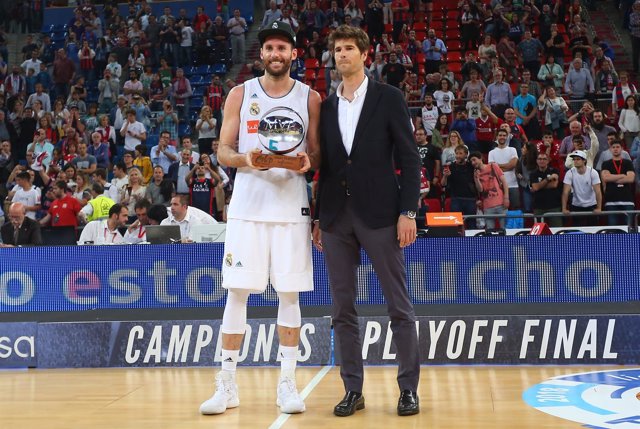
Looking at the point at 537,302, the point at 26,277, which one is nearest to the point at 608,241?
the point at 537,302

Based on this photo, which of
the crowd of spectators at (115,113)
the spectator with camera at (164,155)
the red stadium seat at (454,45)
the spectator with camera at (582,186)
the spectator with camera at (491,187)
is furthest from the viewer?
the red stadium seat at (454,45)

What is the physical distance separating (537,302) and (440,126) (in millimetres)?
7568

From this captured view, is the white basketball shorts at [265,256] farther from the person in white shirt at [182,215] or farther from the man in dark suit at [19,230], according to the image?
the man in dark suit at [19,230]

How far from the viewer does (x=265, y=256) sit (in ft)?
18.1

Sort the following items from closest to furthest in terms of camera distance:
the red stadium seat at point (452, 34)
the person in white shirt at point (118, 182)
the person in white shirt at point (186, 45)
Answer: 1. the person in white shirt at point (118, 182)
2. the red stadium seat at point (452, 34)
3. the person in white shirt at point (186, 45)

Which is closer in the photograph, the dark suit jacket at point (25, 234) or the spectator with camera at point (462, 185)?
the dark suit jacket at point (25, 234)

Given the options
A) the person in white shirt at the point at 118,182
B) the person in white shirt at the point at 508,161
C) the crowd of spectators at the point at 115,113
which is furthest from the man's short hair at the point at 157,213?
the person in white shirt at the point at 508,161

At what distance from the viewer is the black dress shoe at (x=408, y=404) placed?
5.36 meters

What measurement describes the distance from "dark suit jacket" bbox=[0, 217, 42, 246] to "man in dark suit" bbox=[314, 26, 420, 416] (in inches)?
251

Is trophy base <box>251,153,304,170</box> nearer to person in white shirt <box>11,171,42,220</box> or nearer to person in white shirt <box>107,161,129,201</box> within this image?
person in white shirt <box>107,161,129,201</box>

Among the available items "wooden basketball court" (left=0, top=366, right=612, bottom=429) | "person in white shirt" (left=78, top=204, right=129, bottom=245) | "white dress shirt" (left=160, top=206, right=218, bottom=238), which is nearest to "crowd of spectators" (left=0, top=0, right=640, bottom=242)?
"person in white shirt" (left=78, top=204, right=129, bottom=245)

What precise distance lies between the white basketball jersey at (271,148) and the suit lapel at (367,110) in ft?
1.10

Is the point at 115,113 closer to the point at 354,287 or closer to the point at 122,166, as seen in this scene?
the point at 122,166

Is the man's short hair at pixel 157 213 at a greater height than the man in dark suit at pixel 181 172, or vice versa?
the man in dark suit at pixel 181 172
